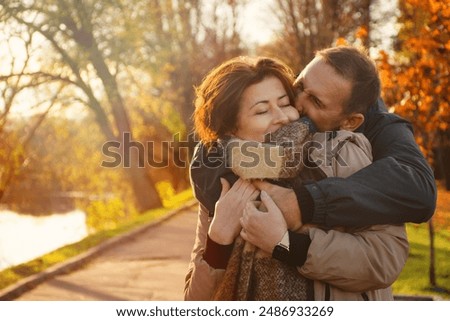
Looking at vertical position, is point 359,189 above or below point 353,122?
below

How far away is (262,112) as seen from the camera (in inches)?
95.8

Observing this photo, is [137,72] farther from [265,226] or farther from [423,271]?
[265,226]

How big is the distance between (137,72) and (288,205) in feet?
57.0

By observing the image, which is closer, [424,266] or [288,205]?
[288,205]

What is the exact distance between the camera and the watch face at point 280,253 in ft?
7.27

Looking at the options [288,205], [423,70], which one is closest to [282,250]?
[288,205]

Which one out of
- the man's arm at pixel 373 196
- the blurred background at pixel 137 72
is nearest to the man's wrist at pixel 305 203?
the man's arm at pixel 373 196

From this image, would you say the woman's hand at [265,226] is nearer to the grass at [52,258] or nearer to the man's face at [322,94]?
the man's face at [322,94]

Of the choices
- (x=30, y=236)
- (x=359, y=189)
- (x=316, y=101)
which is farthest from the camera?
(x=30, y=236)

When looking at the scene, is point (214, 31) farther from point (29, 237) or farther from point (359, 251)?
point (359, 251)

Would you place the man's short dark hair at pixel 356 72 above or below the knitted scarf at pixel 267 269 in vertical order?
above

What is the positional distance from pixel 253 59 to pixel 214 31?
2643 centimetres

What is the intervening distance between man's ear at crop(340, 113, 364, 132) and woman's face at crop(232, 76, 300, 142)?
192mm

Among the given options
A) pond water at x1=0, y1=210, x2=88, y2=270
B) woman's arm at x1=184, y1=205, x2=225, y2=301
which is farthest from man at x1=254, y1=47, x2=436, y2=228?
pond water at x1=0, y1=210, x2=88, y2=270
